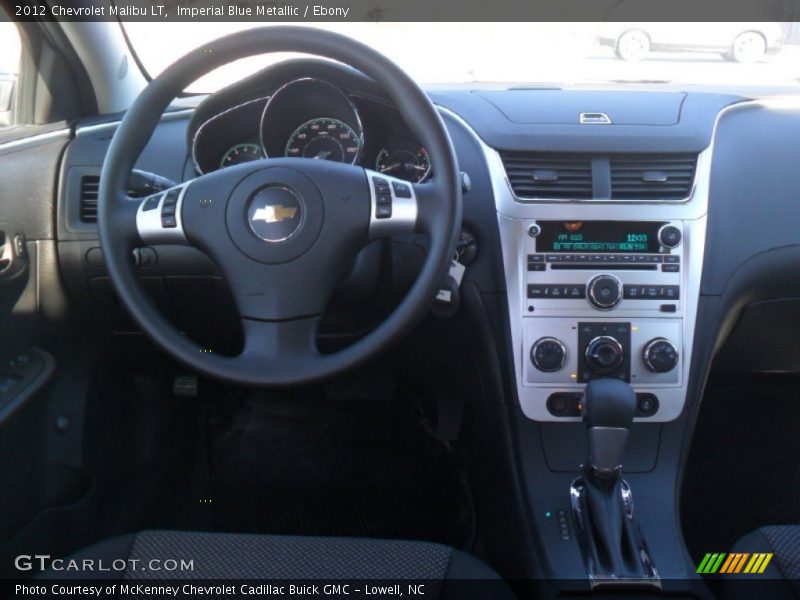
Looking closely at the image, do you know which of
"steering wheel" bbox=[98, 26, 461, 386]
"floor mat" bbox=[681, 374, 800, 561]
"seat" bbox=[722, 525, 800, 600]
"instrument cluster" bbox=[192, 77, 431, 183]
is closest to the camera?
"seat" bbox=[722, 525, 800, 600]

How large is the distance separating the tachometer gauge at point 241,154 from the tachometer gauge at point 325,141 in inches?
3.4

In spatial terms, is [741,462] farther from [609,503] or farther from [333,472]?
[333,472]

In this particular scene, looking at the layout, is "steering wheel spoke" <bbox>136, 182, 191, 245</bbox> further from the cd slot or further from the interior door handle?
the cd slot

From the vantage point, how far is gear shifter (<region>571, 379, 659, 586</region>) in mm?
1786

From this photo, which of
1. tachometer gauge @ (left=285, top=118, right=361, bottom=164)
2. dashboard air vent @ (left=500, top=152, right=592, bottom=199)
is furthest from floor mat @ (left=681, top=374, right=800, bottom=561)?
tachometer gauge @ (left=285, top=118, right=361, bottom=164)

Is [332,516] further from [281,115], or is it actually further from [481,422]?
[281,115]

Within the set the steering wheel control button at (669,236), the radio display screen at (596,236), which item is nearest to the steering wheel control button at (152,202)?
the radio display screen at (596,236)

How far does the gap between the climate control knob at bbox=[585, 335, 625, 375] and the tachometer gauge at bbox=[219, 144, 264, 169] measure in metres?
0.91

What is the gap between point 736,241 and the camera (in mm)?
2119

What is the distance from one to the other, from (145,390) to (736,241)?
1728mm

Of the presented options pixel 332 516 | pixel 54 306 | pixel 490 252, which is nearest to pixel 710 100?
pixel 490 252

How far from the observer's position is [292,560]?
1505 millimetres

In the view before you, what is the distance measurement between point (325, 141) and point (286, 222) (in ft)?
1.29

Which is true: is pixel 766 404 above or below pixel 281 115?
below
